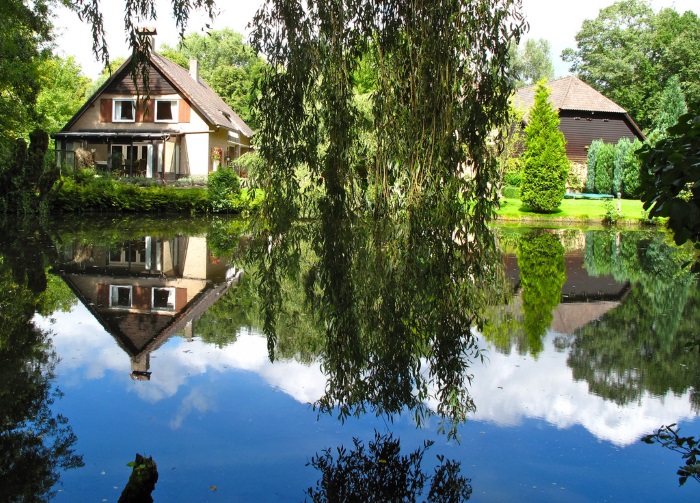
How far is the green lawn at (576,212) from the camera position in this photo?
28641 mm

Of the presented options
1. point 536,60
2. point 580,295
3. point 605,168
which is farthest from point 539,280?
point 536,60

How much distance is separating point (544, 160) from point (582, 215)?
117 inches

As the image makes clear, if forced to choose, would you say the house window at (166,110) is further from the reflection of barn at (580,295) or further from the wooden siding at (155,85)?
the reflection of barn at (580,295)

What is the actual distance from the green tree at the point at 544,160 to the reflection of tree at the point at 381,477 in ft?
84.2

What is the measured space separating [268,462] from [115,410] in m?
1.66

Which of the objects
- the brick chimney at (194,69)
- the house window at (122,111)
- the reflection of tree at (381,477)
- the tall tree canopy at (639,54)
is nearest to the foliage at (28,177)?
the house window at (122,111)

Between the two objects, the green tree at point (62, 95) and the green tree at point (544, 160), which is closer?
the green tree at point (544, 160)

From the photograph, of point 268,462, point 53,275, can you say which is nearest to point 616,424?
point 268,462

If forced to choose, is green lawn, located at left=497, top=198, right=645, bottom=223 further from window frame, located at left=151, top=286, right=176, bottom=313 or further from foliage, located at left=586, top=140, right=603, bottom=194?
window frame, located at left=151, top=286, right=176, bottom=313

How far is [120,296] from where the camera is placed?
1021 centimetres

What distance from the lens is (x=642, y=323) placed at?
9.12m

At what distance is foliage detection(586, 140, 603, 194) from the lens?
121 ft

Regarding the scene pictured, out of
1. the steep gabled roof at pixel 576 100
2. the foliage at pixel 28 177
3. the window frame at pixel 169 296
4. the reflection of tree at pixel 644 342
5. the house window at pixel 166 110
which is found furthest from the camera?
the steep gabled roof at pixel 576 100

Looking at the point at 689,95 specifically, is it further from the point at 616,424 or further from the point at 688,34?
the point at 616,424
